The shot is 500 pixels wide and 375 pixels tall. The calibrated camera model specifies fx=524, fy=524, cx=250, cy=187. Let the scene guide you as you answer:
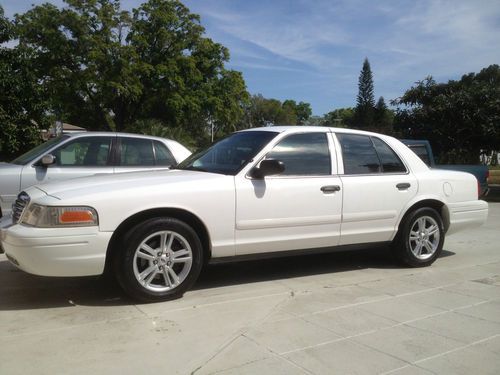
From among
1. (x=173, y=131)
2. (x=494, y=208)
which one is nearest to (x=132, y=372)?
(x=494, y=208)

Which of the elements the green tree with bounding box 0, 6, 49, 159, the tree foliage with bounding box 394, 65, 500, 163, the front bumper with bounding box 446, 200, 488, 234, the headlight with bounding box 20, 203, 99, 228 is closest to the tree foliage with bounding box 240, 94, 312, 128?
the tree foliage with bounding box 394, 65, 500, 163

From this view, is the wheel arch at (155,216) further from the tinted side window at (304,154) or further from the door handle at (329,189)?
the door handle at (329,189)

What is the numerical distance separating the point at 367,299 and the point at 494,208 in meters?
11.0

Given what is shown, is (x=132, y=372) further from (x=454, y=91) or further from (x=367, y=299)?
Result: (x=454, y=91)

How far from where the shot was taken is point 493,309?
456 cm

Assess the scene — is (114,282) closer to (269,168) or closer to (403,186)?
(269,168)

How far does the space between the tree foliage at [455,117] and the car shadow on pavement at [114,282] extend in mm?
13592

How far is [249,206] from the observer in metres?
4.92

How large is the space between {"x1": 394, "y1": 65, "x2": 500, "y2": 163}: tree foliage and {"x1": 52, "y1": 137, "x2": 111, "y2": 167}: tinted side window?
1533cm

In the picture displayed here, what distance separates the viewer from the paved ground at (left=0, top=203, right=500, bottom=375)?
11.0 ft

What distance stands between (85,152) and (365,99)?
Answer: 219ft

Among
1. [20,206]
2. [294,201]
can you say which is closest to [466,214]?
[294,201]

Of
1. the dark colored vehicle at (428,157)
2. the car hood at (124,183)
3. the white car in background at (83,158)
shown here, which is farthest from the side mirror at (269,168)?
the dark colored vehicle at (428,157)

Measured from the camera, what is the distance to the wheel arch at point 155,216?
4449 mm
